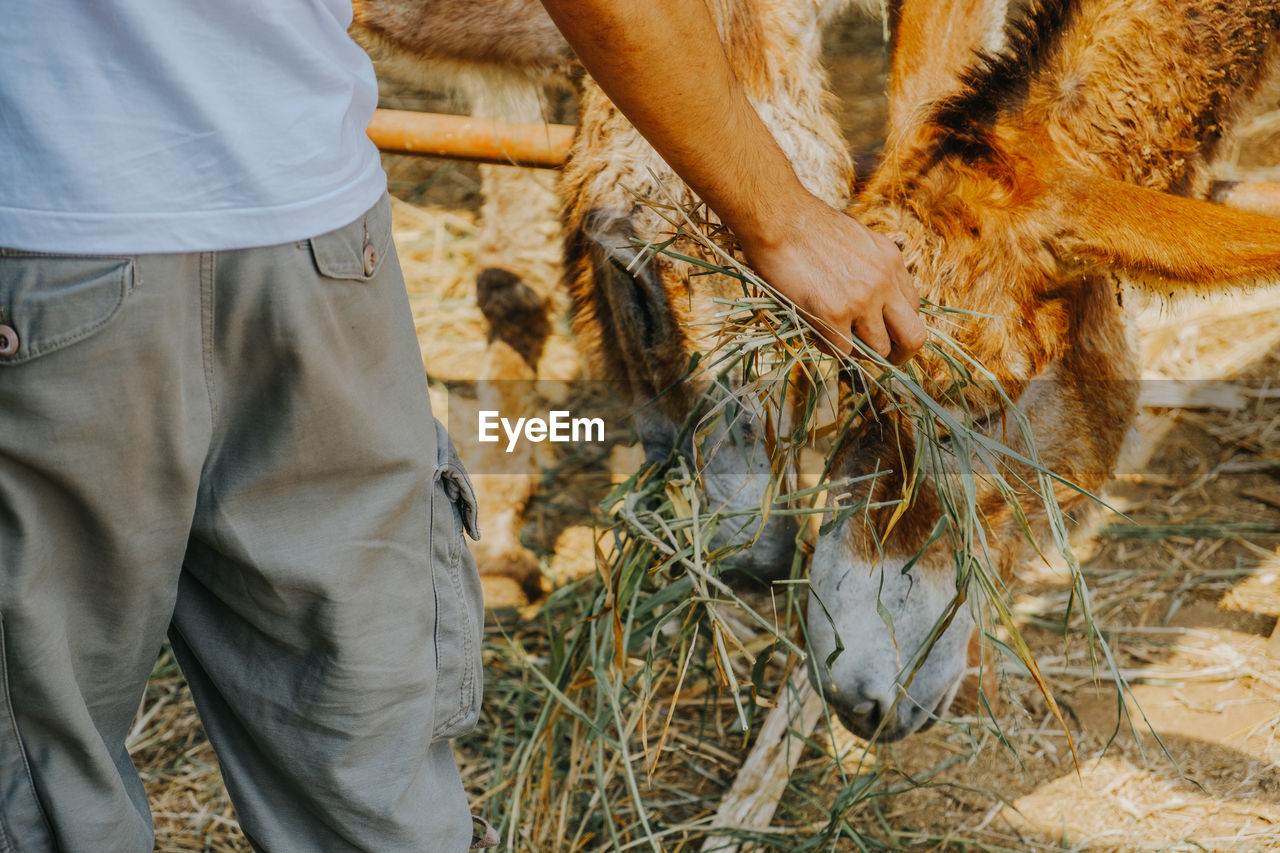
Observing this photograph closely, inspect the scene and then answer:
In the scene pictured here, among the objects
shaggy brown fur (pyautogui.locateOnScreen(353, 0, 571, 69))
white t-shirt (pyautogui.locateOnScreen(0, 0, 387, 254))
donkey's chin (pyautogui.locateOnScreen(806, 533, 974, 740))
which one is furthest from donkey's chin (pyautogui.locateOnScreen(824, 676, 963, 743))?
shaggy brown fur (pyautogui.locateOnScreen(353, 0, 571, 69))

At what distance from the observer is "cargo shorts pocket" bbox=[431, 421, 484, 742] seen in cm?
162

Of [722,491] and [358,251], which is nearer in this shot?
[358,251]

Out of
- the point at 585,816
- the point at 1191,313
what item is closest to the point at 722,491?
the point at 585,816

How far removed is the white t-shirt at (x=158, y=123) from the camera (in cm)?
116

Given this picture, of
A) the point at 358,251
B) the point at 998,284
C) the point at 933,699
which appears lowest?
the point at 933,699

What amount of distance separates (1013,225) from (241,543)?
66.7 inches

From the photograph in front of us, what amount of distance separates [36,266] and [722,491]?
1.72 meters

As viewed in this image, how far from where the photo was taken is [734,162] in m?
1.50

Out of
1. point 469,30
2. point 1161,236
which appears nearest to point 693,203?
point 1161,236

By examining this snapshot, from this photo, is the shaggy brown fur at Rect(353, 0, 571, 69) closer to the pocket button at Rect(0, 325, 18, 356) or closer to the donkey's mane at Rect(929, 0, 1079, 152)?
the donkey's mane at Rect(929, 0, 1079, 152)

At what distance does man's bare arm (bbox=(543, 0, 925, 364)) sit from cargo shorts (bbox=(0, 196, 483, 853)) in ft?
1.41

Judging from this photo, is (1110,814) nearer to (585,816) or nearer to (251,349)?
(585,816)

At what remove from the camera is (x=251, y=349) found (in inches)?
52.8

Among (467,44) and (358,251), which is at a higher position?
(358,251)
